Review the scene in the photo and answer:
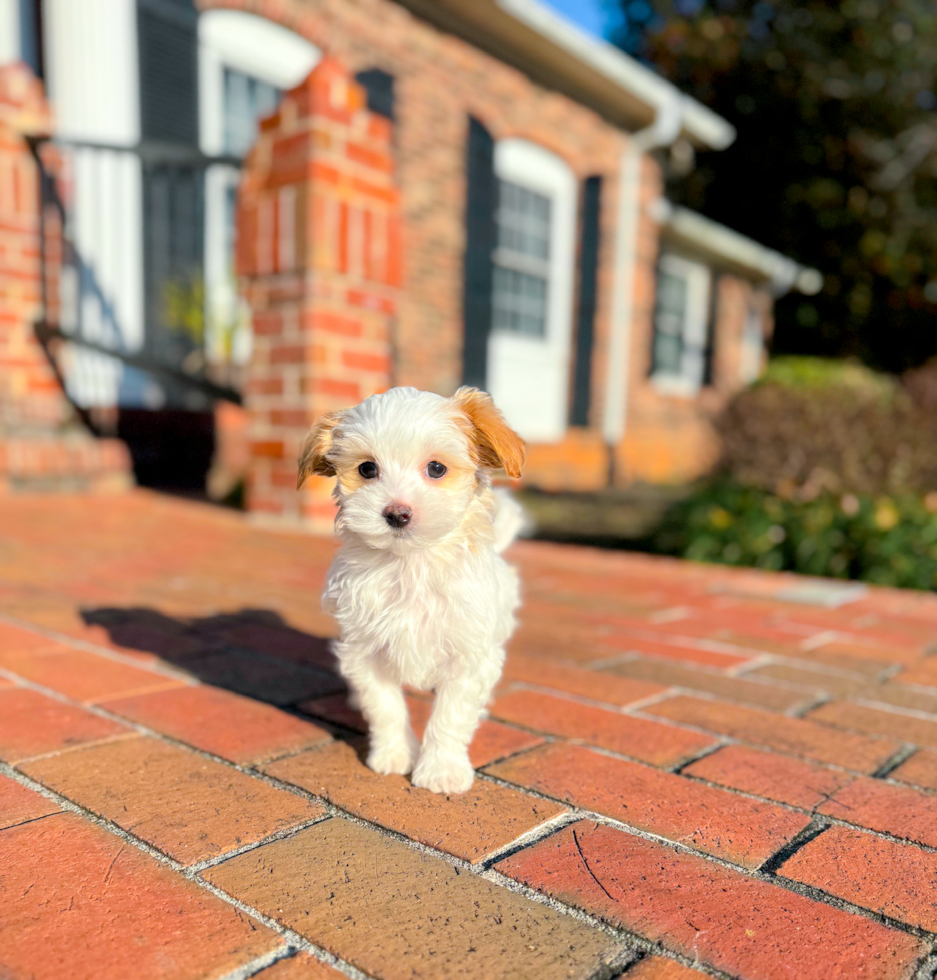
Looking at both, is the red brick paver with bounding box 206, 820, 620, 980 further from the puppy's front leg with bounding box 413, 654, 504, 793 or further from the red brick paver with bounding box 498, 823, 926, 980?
the puppy's front leg with bounding box 413, 654, 504, 793

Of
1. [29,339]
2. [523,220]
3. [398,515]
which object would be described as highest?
[523,220]

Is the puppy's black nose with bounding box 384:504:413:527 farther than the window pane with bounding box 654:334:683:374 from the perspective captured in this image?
No

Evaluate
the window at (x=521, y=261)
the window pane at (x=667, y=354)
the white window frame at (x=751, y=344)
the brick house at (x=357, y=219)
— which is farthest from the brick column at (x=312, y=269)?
the white window frame at (x=751, y=344)

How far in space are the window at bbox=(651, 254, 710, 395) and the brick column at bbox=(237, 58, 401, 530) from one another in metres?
9.01

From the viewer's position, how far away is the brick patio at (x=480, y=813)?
1324 mm

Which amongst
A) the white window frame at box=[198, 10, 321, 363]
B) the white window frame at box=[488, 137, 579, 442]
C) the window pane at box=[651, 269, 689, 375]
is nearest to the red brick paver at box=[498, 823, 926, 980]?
the white window frame at box=[198, 10, 321, 363]

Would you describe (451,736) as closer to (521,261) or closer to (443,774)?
(443,774)

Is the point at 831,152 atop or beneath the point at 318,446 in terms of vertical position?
atop

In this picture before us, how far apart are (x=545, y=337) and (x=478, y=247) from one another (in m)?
2.10

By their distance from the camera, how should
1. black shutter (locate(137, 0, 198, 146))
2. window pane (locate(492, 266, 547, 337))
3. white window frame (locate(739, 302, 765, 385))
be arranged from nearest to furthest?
black shutter (locate(137, 0, 198, 146)) < window pane (locate(492, 266, 547, 337)) < white window frame (locate(739, 302, 765, 385))

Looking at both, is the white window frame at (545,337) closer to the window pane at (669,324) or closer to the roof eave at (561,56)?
the roof eave at (561,56)

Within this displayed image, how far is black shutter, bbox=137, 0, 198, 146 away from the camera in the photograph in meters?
7.21

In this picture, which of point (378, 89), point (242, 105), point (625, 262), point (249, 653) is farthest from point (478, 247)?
point (249, 653)

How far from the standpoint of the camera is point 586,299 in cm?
1138
